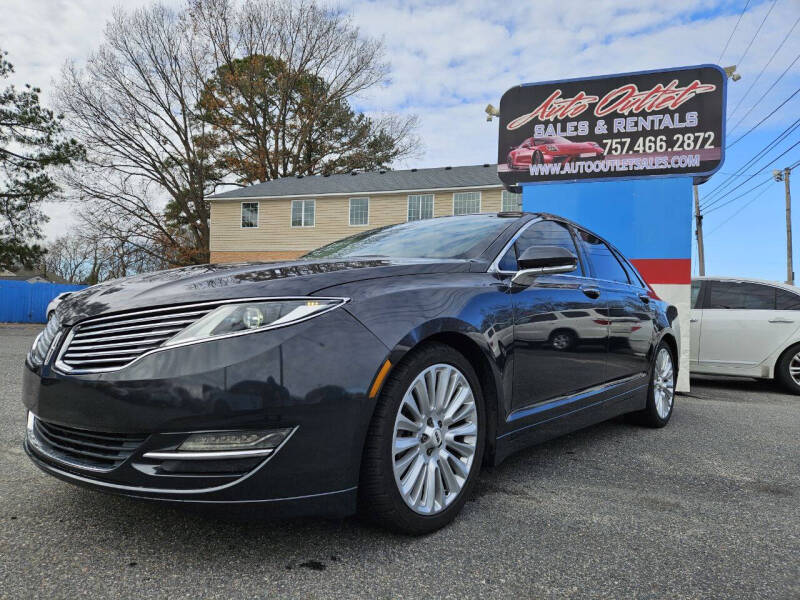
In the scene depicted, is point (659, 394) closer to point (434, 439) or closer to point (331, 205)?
point (434, 439)

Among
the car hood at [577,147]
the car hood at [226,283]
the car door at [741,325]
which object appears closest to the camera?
the car hood at [226,283]

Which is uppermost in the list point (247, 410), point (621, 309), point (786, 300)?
point (786, 300)

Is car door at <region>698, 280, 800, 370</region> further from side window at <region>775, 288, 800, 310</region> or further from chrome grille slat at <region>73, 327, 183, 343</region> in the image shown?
chrome grille slat at <region>73, 327, 183, 343</region>

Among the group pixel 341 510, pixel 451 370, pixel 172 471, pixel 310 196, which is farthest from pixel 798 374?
pixel 310 196

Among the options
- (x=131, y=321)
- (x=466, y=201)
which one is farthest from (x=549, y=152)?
(x=466, y=201)

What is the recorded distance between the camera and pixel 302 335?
6.87 ft

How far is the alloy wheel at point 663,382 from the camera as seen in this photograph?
4.84m

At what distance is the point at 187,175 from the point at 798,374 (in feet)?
97.8

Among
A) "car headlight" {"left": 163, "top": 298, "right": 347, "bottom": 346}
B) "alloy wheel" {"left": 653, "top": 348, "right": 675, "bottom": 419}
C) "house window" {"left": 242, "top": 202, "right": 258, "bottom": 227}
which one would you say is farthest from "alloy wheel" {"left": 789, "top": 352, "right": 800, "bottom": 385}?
"house window" {"left": 242, "top": 202, "right": 258, "bottom": 227}

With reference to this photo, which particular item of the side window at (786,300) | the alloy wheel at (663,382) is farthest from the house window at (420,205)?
the alloy wheel at (663,382)

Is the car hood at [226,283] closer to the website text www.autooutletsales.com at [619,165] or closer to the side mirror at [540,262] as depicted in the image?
the side mirror at [540,262]

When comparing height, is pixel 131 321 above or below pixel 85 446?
above

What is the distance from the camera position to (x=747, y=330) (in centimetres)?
785

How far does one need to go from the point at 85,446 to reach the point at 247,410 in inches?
27.2
